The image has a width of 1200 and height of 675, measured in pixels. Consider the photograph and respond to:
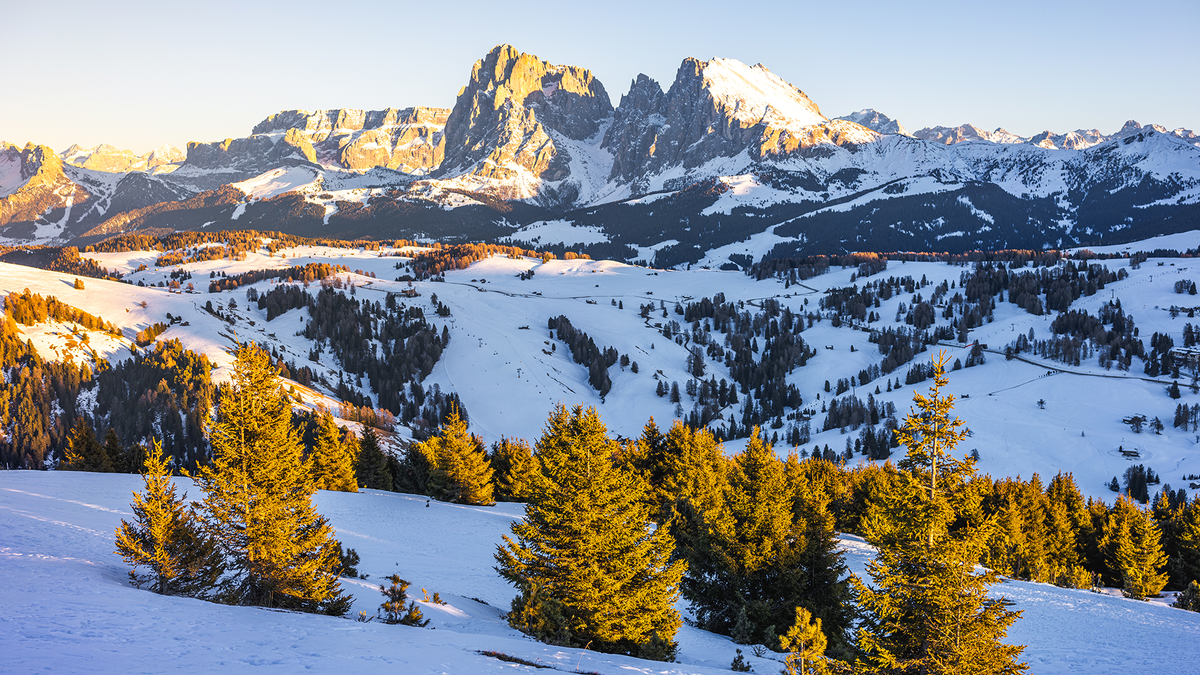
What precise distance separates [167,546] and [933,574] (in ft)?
85.4

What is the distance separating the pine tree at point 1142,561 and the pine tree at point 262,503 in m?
58.8

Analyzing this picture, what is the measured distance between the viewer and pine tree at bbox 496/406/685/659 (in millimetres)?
24766

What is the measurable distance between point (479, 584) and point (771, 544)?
17068mm

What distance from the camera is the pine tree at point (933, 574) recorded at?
1836 centimetres

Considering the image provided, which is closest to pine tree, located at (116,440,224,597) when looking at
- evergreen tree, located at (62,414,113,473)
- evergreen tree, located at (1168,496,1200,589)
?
evergreen tree, located at (62,414,113,473)

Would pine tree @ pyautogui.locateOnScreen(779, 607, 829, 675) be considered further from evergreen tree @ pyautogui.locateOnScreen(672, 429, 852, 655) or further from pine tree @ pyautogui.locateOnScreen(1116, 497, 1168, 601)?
pine tree @ pyautogui.locateOnScreen(1116, 497, 1168, 601)

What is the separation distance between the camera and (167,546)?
22734 millimetres

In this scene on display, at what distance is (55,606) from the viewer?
18688mm

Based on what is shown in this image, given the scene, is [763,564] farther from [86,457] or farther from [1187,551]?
[86,457]

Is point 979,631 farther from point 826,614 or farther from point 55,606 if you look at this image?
point 55,606

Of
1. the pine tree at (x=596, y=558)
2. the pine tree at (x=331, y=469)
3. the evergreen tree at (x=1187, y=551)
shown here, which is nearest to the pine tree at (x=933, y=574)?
the pine tree at (x=596, y=558)

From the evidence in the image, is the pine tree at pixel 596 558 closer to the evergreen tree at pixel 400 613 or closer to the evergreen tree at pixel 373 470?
the evergreen tree at pixel 400 613

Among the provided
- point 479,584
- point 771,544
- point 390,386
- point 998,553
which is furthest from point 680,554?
point 390,386

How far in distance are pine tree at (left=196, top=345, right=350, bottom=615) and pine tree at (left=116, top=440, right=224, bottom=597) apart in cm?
66
